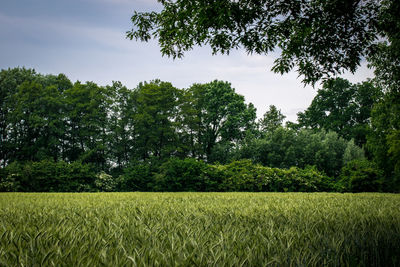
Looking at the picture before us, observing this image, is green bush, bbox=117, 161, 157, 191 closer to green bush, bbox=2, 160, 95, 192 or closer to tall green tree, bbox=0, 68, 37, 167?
green bush, bbox=2, 160, 95, 192

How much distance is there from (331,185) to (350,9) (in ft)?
60.1

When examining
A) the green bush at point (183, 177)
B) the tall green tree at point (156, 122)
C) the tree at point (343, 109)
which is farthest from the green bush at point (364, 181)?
the tree at point (343, 109)

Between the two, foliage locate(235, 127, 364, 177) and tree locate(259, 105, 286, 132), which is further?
tree locate(259, 105, 286, 132)

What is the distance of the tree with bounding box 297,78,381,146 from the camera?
131ft

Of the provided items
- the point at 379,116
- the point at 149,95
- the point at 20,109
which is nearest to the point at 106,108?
the point at 149,95

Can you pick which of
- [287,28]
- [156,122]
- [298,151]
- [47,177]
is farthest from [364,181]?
[47,177]

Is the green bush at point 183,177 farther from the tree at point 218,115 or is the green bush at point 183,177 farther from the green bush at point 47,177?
the tree at point 218,115

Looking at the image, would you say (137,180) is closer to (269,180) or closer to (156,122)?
(156,122)

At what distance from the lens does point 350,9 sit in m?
4.55

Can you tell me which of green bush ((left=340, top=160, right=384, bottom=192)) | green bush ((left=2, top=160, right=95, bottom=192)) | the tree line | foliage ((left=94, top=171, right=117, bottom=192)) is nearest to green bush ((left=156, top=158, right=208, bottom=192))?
the tree line

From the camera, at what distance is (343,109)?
42.4 m

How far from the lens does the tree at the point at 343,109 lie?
39.9 meters

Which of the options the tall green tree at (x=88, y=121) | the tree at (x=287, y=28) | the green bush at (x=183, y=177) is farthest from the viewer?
the tall green tree at (x=88, y=121)

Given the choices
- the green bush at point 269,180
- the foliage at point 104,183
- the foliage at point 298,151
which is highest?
the foliage at point 298,151
